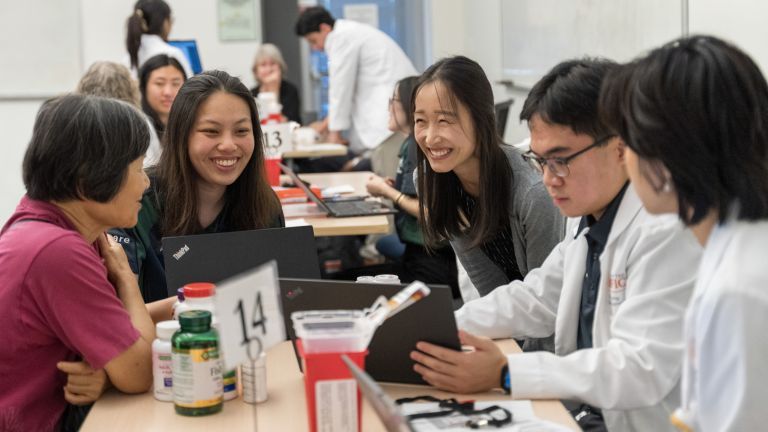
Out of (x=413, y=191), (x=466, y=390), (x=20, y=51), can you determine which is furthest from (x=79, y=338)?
(x=20, y=51)

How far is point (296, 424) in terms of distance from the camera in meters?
1.73

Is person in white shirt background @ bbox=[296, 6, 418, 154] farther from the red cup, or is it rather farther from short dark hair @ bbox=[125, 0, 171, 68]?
the red cup

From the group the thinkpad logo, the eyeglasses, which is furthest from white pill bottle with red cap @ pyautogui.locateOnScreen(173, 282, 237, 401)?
the eyeglasses

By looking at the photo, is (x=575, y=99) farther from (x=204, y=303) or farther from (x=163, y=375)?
(x=163, y=375)

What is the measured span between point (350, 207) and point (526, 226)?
53.4 inches

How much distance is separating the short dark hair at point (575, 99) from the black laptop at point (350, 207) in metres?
1.72

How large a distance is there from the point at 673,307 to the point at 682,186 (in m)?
0.46

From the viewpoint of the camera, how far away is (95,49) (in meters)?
8.04

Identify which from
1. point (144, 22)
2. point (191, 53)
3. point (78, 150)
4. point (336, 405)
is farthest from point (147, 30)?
point (336, 405)

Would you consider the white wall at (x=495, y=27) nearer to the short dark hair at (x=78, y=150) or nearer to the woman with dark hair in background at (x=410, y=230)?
the woman with dark hair in background at (x=410, y=230)

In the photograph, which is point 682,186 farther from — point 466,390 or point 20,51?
point 20,51

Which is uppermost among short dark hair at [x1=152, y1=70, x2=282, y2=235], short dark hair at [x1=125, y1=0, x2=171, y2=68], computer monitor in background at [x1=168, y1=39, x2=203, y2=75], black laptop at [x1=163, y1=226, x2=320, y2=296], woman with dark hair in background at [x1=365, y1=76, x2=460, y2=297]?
short dark hair at [x1=125, y1=0, x2=171, y2=68]

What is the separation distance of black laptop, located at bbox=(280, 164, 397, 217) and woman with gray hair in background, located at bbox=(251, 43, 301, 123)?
12.0 feet

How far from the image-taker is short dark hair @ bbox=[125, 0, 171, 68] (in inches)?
251
